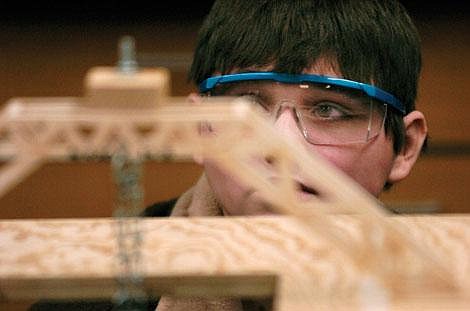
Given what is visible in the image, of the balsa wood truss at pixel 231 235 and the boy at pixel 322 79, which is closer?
the balsa wood truss at pixel 231 235

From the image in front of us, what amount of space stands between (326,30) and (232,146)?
2.11 ft

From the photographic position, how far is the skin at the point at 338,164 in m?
1.14

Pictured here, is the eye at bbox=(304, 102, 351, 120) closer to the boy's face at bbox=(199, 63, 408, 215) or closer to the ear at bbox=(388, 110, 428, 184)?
the boy's face at bbox=(199, 63, 408, 215)

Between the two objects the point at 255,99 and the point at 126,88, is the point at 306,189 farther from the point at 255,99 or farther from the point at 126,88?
the point at 126,88

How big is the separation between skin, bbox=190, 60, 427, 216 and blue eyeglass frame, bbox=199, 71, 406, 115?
0.05ft

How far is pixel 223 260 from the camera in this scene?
761 millimetres

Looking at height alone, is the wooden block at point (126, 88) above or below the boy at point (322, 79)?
above

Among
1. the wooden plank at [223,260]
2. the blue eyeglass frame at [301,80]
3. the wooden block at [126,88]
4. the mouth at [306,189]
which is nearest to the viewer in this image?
the wooden block at [126,88]

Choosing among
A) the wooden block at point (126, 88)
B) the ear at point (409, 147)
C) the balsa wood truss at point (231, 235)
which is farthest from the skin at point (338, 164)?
the wooden block at point (126, 88)

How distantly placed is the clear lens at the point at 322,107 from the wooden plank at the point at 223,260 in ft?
1.17

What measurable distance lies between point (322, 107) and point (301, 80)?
0.16 ft

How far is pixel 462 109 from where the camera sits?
2121mm

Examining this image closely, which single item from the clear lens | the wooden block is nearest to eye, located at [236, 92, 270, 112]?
the clear lens

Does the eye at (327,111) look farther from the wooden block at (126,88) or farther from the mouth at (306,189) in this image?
the wooden block at (126,88)
